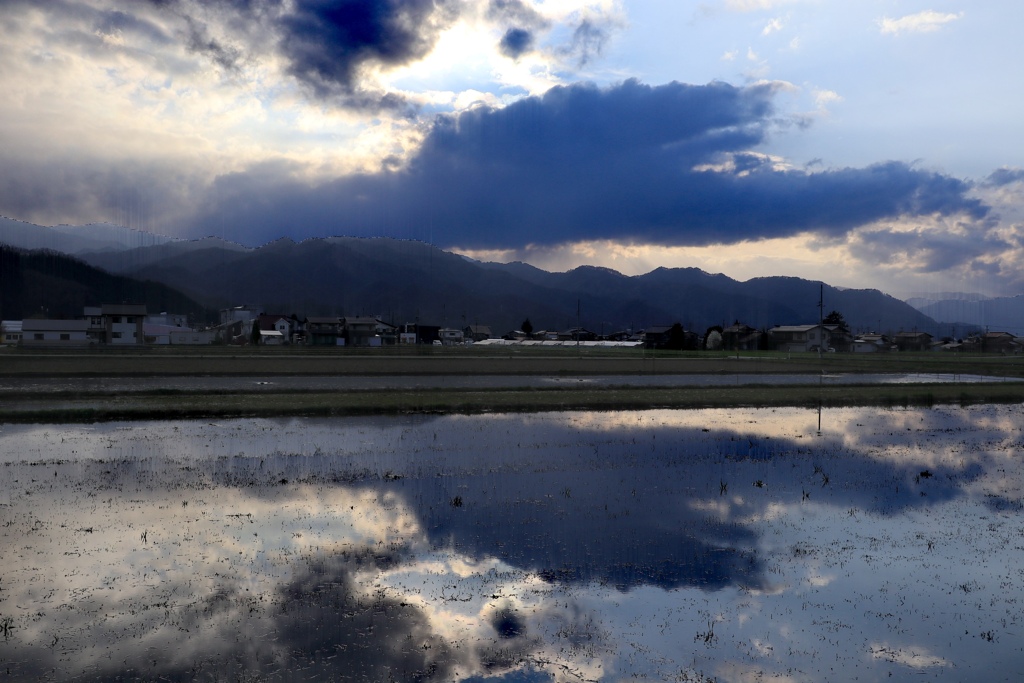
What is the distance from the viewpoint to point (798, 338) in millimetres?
122250

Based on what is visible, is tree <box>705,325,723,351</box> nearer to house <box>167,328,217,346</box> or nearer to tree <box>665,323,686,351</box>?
tree <box>665,323,686,351</box>

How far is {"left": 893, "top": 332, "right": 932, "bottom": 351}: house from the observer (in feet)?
482

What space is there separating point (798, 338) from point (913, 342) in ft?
146

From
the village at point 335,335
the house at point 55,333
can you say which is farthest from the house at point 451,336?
the house at point 55,333

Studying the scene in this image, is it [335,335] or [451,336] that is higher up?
[335,335]

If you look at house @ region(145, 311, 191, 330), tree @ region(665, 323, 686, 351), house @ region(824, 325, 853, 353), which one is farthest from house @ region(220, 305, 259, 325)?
house @ region(824, 325, 853, 353)

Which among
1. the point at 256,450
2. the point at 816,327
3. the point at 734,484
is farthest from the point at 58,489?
the point at 816,327

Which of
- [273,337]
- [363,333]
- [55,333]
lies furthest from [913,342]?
[55,333]

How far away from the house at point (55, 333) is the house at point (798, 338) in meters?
112

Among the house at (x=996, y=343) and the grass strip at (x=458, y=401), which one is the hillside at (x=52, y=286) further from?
the house at (x=996, y=343)

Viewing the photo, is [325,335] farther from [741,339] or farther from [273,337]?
[741,339]

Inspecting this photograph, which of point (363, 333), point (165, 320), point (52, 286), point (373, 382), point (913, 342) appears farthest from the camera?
point (913, 342)

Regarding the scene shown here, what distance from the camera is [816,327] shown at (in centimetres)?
12244

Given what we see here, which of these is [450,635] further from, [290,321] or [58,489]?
[290,321]
